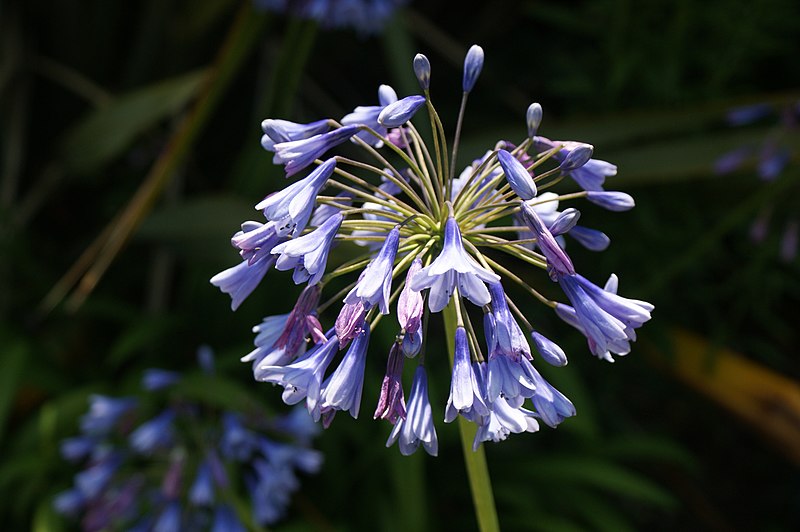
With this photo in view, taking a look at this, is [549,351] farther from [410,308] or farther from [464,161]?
[464,161]

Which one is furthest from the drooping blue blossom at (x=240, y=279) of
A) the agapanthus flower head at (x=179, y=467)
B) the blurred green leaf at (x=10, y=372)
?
the blurred green leaf at (x=10, y=372)

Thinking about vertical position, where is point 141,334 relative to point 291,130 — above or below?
below

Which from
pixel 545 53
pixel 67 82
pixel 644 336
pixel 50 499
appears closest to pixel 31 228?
pixel 67 82

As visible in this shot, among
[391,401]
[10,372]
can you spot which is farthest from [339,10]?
[391,401]

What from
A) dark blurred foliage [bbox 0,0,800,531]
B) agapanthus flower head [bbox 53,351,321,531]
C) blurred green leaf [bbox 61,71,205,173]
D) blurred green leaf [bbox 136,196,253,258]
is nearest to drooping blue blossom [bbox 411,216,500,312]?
agapanthus flower head [bbox 53,351,321,531]

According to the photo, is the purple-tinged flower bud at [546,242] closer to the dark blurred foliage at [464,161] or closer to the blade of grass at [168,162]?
the dark blurred foliage at [464,161]

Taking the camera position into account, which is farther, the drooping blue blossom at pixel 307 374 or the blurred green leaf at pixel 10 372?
the blurred green leaf at pixel 10 372

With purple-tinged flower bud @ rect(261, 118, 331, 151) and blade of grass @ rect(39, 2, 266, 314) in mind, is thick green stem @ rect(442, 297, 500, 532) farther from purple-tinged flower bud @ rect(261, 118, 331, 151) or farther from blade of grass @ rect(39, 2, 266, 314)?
blade of grass @ rect(39, 2, 266, 314)
